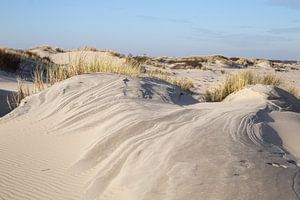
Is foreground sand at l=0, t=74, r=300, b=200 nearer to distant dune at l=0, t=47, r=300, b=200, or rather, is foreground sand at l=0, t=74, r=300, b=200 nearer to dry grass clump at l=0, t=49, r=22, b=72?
distant dune at l=0, t=47, r=300, b=200

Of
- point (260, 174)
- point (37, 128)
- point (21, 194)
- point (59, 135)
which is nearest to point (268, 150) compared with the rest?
point (260, 174)

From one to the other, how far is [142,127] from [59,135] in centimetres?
115

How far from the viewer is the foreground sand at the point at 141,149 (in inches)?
132

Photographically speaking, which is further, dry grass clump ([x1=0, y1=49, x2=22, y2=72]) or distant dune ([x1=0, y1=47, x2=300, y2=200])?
dry grass clump ([x1=0, y1=49, x2=22, y2=72])

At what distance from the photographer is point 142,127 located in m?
4.85

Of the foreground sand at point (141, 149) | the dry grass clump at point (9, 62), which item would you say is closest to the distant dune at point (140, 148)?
the foreground sand at point (141, 149)

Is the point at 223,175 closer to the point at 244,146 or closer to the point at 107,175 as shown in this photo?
the point at 244,146

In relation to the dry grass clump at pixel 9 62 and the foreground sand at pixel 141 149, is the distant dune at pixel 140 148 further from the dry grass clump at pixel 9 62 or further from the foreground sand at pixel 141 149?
the dry grass clump at pixel 9 62

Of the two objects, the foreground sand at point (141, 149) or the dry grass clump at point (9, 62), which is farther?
the dry grass clump at point (9, 62)

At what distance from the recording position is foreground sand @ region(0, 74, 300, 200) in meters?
3.34

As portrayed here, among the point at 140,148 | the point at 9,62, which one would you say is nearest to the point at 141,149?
the point at 140,148

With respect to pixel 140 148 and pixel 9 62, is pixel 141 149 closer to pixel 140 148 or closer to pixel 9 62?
pixel 140 148

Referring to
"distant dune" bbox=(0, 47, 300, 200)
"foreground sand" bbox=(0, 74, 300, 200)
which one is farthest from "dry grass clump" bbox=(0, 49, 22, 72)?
"foreground sand" bbox=(0, 74, 300, 200)

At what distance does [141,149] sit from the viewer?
13.7 ft
